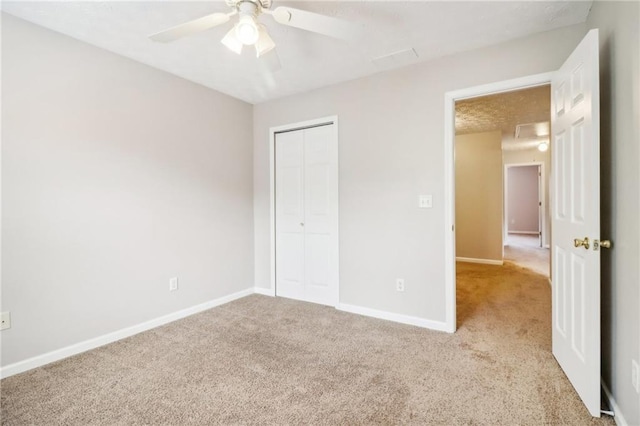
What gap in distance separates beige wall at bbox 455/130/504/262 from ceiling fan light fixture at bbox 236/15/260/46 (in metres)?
5.34

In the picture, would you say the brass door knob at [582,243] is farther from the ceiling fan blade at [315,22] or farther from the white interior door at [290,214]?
the white interior door at [290,214]

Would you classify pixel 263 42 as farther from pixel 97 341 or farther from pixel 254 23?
pixel 97 341

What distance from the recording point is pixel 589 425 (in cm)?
153

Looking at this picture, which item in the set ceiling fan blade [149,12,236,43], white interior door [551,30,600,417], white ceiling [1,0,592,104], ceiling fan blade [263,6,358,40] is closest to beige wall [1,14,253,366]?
white ceiling [1,0,592,104]

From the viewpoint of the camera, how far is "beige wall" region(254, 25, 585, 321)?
2.54m

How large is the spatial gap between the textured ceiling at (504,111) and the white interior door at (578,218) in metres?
1.32

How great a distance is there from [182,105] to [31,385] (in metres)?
2.53

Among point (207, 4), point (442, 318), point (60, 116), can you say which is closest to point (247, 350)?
point (442, 318)

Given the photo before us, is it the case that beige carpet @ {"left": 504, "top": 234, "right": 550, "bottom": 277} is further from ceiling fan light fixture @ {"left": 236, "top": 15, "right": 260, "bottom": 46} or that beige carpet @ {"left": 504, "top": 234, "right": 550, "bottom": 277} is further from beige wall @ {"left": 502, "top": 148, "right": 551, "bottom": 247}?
ceiling fan light fixture @ {"left": 236, "top": 15, "right": 260, "bottom": 46}

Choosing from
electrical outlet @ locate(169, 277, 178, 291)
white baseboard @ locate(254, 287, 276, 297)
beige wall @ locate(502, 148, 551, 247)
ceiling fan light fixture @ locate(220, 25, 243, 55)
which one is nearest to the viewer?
ceiling fan light fixture @ locate(220, 25, 243, 55)

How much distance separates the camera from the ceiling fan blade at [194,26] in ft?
5.32

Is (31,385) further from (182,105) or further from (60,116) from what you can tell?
(182,105)

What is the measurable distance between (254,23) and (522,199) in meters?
10.6

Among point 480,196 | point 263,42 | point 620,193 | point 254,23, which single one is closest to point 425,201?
point 620,193
